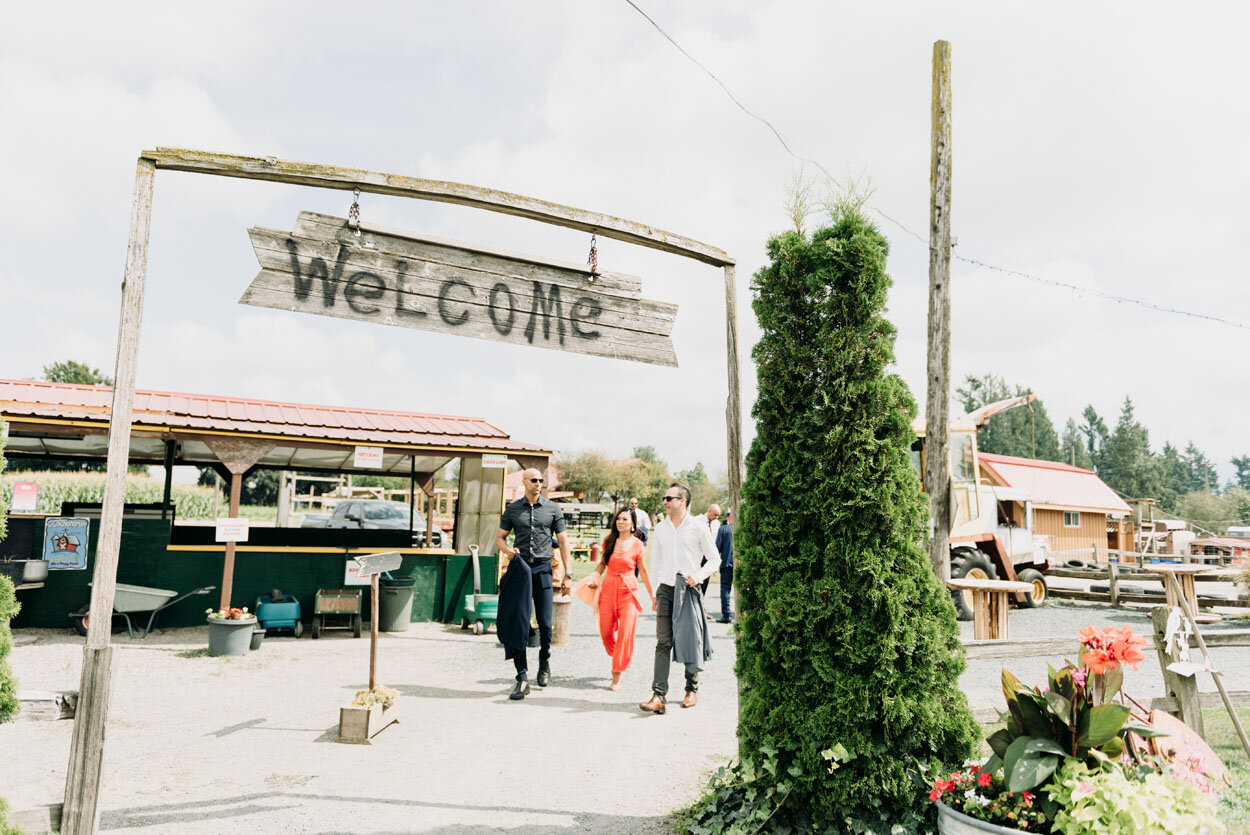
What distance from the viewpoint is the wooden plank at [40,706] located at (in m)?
3.02

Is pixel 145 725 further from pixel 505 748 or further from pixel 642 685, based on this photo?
pixel 642 685

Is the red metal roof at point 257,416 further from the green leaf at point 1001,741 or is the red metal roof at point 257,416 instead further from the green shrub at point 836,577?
the green leaf at point 1001,741

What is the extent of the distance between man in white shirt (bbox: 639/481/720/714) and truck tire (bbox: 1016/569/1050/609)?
1060 centimetres

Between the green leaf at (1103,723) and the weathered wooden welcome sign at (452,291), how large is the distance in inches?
108

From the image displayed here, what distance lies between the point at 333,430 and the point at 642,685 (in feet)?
19.7

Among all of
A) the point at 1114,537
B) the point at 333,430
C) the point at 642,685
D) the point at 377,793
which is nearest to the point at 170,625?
the point at 333,430

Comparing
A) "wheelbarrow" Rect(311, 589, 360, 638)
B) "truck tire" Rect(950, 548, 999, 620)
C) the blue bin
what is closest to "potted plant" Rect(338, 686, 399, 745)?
"wheelbarrow" Rect(311, 589, 360, 638)

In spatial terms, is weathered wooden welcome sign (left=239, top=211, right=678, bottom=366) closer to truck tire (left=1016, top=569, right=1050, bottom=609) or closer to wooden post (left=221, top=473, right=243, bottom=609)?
wooden post (left=221, top=473, right=243, bottom=609)

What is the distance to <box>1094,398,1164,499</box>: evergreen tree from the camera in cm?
6280

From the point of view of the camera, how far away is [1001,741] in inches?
121

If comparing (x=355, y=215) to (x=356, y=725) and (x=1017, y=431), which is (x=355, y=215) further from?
(x=1017, y=431)

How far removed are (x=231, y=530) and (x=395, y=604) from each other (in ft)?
8.36

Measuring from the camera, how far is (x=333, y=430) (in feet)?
36.1

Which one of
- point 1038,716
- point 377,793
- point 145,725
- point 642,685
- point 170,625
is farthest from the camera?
point 170,625
